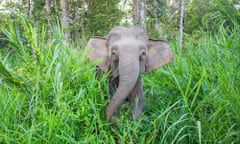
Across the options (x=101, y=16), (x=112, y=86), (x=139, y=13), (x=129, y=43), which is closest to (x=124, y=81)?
(x=129, y=43)

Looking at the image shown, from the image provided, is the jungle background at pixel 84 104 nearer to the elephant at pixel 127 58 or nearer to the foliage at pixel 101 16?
the elephant at pixel 127 58

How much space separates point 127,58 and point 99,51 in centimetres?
38

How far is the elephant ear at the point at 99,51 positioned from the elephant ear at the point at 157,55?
0.35 m

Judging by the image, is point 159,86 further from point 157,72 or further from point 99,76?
point 99,76

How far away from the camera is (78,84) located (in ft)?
7.25

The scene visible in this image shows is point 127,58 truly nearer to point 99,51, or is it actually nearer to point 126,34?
point 126,34

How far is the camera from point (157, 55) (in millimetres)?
2400

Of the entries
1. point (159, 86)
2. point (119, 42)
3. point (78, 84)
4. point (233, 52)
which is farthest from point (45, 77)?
point (233, 52)

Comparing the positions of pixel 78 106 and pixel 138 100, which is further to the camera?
pixel 138 100

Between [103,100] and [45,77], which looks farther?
[103,100]

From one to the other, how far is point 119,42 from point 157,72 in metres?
0.90

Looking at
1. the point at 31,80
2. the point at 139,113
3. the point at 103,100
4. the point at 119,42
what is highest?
the point at 119,42

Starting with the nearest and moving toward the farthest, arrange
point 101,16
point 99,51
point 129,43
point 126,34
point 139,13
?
point 129,43, point 126,34, point 99,51, point 139,13, point 101,16

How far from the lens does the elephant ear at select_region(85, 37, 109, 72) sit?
2.30 m
